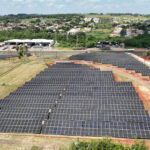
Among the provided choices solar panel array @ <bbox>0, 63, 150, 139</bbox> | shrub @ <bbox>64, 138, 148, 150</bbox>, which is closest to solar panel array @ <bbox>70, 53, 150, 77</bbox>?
solar panel array @ <bbox>0, 63, 150, 139</bbox>

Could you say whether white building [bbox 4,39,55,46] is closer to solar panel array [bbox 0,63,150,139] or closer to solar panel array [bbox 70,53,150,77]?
solar panel array [bbox 70,53,150,77]

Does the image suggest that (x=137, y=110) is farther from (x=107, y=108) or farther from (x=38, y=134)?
(x=38, y=134)

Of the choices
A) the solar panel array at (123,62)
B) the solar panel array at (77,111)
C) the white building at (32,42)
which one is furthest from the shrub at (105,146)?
the white building at (32,42)

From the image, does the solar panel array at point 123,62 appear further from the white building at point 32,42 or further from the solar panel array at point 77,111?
the white building at point 32,42

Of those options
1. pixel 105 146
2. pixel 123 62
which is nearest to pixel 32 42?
pixel 123 62

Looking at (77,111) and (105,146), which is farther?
(77,111)

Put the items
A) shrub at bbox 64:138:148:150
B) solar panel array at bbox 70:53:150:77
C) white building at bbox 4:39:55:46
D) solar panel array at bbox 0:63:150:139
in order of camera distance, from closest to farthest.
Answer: shrub at bbox 64:138:148:150 → solar panel array at bbox 0:63:150:139 → solar panel array at bbox 70:53:150:77 → white building at bbox 4:39:55:46

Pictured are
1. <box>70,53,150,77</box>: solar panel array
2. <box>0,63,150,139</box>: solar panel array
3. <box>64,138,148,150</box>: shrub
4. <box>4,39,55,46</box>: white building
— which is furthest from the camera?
<box>4,39,55,46</box>: white building

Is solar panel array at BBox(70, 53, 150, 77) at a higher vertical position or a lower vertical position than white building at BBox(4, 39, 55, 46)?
lower

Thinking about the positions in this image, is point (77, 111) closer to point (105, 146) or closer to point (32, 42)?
point (105, 146)
